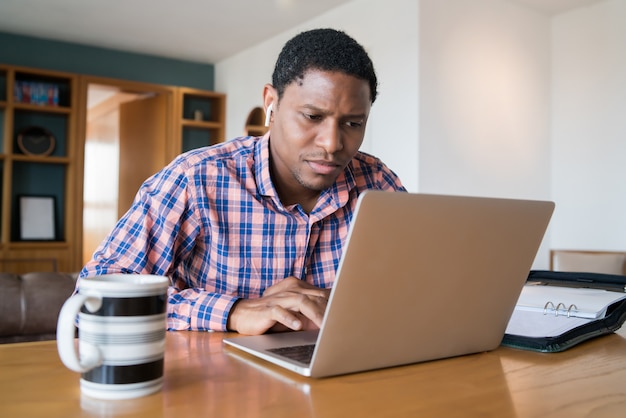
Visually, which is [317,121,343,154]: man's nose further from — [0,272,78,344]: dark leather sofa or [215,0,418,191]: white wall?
[215,0,418,191]: white wall

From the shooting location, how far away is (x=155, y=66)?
5.86 metres

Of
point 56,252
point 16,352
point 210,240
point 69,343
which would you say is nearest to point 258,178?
point 210,240

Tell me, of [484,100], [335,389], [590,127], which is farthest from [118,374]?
[590,127]

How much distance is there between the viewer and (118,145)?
6.63m

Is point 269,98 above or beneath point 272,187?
above

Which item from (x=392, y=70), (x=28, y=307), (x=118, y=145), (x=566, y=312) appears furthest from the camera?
(x=118, y=145)

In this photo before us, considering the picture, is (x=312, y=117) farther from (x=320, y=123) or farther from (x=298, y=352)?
(x=298, y=352)

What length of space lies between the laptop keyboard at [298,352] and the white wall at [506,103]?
3.02m

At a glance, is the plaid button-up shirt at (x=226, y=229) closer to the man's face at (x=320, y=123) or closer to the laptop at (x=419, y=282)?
the man's face at (x=320, y=123)

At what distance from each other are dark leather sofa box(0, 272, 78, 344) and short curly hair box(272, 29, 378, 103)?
0.95m

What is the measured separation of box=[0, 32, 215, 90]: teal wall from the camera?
17.2 ft

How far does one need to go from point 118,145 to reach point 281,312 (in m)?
6.16

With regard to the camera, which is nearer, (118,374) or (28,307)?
(118,374)

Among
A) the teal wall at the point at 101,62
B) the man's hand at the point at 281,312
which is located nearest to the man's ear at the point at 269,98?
the man's hand at the point at 281,312
